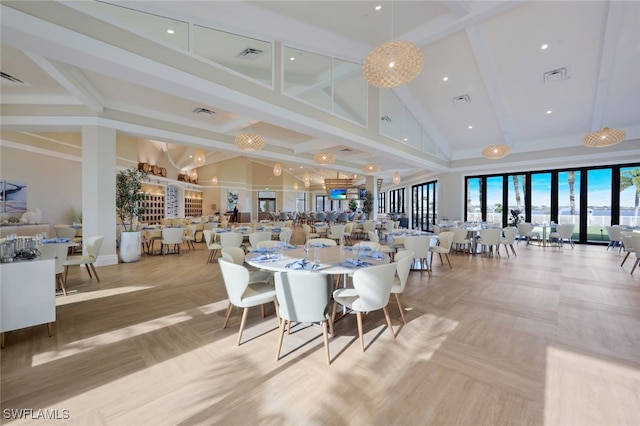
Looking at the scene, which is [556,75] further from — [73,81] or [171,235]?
[171,235]

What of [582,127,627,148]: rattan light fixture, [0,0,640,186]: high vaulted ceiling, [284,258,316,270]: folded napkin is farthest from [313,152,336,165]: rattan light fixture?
[582,127,627,148]: rattan light fixture

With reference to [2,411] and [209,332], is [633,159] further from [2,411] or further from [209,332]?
[2,411]

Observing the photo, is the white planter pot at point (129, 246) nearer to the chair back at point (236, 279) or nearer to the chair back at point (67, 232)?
the chair back at point (67, 232)

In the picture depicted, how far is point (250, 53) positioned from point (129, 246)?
5.21 metres

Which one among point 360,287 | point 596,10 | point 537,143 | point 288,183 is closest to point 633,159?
point 537,143

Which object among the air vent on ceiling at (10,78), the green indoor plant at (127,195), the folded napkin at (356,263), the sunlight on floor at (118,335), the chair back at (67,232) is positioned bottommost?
the sunlight on floor at (118,335)

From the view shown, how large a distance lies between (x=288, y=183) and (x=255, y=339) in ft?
65.5

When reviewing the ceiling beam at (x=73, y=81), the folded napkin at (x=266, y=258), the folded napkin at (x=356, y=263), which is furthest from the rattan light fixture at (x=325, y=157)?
the folded napkin at (x=356, y=263)

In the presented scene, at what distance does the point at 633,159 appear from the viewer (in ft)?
27.9

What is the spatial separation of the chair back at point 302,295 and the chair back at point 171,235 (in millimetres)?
5921

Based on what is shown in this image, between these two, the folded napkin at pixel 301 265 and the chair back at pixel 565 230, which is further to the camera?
the chair back at pixel 565 230

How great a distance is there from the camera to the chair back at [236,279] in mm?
2652

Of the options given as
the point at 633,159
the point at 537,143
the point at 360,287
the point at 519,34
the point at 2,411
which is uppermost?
the point at 519,34

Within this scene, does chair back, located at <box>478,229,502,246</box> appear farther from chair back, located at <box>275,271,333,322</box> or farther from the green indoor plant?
the green indoor plant
